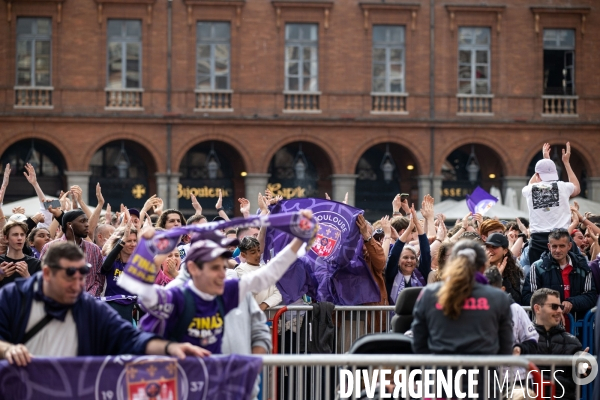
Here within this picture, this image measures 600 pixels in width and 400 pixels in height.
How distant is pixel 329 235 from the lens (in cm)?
1025

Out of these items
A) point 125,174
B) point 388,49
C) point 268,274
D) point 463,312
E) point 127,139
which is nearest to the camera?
point 463,312

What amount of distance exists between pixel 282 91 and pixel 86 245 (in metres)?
23.0

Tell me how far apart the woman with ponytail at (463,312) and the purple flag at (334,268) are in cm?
376

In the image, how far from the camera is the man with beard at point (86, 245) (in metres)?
9.82

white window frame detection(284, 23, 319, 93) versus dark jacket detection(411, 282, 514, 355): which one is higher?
white window frame detection(284, 23, 319, 93)

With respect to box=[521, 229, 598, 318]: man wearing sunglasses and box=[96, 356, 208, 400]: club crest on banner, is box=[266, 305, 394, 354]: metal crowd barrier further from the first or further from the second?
box=[96, 356, 208, 400]: club crest on banner

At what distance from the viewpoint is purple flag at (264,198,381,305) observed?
33.4 feet

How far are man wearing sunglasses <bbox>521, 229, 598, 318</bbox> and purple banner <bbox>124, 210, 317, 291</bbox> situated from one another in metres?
4.07

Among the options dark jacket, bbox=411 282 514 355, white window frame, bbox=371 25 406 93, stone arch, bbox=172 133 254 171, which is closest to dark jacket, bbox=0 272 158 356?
dark jacket, bbox=411 282 514 355

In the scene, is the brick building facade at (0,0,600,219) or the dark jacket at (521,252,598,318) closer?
the dark jacket at (521,252,598,318)

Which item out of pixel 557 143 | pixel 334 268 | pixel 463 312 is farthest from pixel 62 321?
pixel 557 143

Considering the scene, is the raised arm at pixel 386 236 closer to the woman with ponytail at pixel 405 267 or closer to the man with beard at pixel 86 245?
the woman with ponytail at pixel 405 267

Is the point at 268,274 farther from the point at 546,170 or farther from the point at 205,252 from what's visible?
the point at 546,170

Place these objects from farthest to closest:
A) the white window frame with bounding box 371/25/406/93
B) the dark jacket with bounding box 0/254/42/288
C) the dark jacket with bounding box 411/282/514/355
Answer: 1. the white window frame with bounding box 371/25/406/93
2. the dark jacket with bounding box 0/254/42/288
3. the dark jacket with bounding box 411/282/514/355
